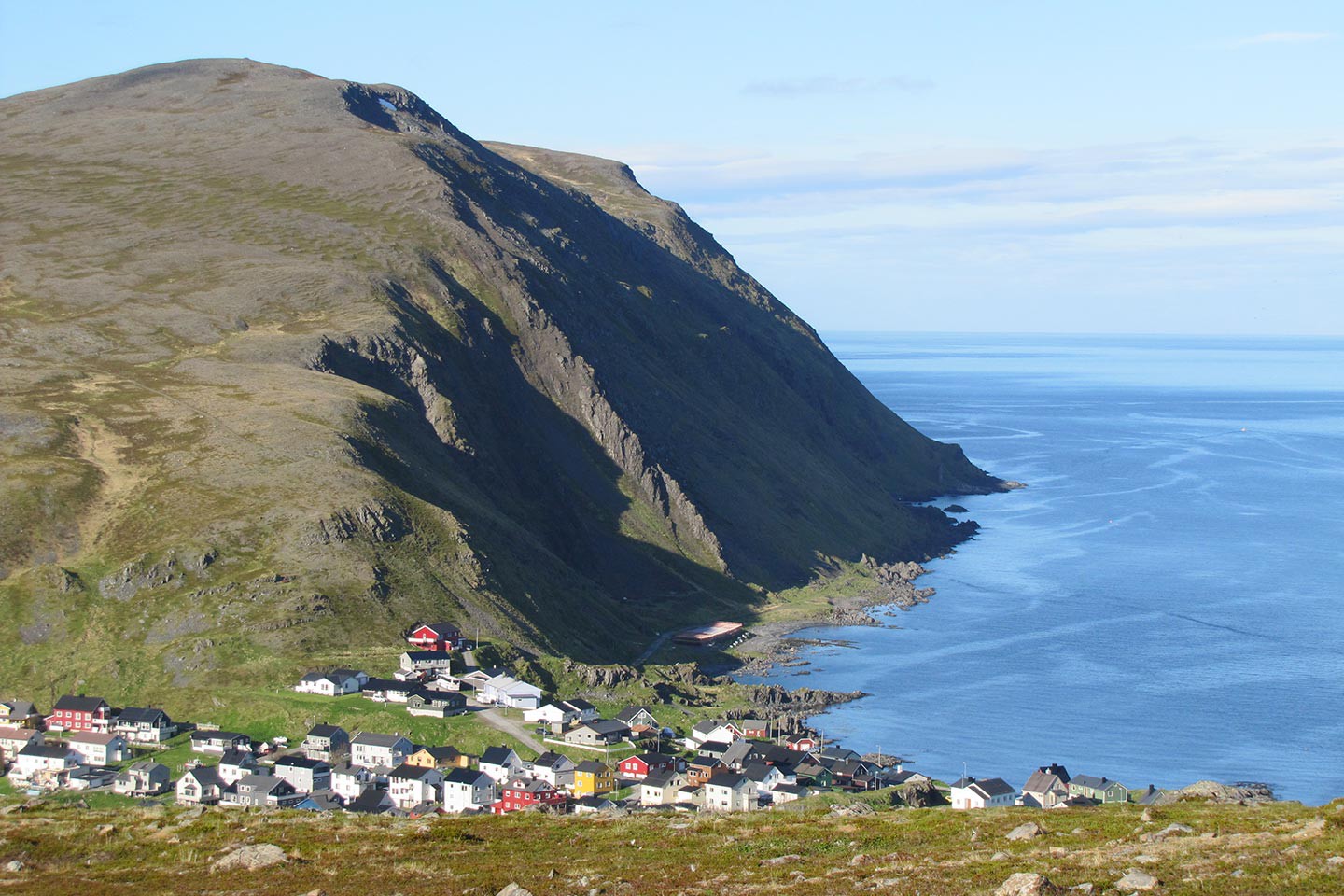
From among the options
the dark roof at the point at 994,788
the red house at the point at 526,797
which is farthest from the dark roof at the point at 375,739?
the dark roof at the point at 994,788

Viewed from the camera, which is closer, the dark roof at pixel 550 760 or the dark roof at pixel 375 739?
the dark roof at pixel 550 760

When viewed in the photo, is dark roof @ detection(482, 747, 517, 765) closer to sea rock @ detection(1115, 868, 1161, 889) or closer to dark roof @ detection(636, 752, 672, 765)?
dark roof @ detection(636, 752, 672, 765)

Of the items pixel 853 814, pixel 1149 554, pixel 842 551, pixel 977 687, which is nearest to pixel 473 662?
pixel 977 687

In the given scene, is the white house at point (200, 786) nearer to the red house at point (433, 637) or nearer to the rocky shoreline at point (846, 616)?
the red house at point (433, 637)

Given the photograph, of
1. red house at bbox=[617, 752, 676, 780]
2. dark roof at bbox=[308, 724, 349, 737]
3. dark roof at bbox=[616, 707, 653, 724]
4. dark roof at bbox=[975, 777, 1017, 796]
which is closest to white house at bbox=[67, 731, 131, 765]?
dark roof at bbox=[308, 724, 349, 737]

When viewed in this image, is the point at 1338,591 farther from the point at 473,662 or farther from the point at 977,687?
the point at 473,662

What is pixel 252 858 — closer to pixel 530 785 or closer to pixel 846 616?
pixel 530 785
